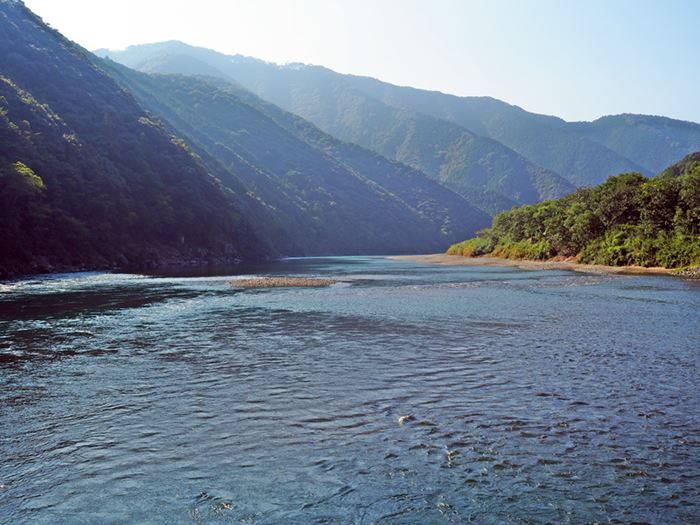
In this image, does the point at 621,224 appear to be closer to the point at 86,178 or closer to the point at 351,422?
the point at 351,422

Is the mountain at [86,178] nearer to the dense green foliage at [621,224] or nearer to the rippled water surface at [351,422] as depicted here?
the rippled water surface at [351,422]

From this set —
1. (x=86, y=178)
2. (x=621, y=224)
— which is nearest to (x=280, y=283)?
(x=621, y=224)

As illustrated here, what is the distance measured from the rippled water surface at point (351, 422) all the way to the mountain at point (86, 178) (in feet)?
182

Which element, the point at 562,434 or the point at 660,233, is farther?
the point at 660,233

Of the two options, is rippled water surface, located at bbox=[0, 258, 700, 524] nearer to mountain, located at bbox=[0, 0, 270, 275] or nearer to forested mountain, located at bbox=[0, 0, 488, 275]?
forested mountain, located at bbox=[0, 0, 488, 275]

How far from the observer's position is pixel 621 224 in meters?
85.0

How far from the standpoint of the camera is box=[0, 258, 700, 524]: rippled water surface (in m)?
9.16

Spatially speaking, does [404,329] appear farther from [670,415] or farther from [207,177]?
[207,177]

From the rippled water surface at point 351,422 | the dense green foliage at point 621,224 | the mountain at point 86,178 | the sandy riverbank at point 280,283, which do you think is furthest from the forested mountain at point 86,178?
the dense green foliage at point 621,224

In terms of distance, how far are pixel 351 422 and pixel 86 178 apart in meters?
102

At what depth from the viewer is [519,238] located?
120250 mm

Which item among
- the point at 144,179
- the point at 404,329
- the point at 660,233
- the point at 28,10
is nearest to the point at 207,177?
the point at 144,179

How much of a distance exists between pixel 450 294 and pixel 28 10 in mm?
158947

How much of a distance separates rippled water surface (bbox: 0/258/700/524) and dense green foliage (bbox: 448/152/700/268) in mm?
48047
